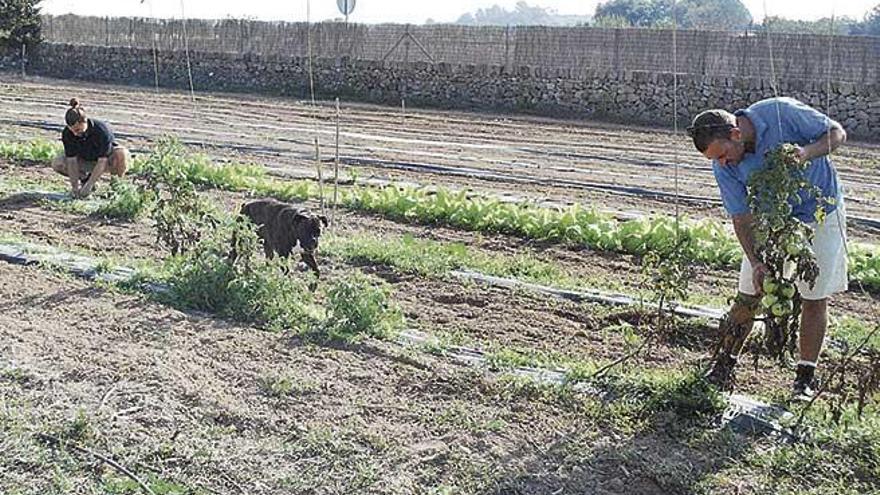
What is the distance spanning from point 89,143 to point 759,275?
6.72 metres

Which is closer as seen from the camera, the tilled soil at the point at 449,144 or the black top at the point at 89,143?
the black top at the point at 89,143

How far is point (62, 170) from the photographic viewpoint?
9.47 meters

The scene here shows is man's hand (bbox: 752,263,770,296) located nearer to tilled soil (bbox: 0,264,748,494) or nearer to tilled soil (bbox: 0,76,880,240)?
tilled soil (bbox: 0,264,748,494)

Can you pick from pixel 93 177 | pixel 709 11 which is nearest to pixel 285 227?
pixel 93 177

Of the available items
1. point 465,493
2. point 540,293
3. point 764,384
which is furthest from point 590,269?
point 465,493

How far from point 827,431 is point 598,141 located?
1191 cm

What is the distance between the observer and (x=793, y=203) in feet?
13.8

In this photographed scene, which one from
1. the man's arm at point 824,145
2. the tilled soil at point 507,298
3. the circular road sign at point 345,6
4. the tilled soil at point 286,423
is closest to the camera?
the tilled soil at point 286,423

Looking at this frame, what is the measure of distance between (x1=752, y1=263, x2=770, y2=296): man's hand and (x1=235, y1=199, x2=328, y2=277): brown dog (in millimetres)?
2774

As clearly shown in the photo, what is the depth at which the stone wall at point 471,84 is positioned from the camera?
61.8ft

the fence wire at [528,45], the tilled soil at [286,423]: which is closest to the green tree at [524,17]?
the fence wire at [528,45]

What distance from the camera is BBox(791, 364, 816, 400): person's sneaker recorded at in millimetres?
4512

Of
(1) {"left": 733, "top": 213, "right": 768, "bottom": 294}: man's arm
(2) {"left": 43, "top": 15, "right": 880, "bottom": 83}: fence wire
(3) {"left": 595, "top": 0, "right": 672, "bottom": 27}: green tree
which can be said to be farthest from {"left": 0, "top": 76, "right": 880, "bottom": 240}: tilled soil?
(3) {"left": 595, "top": 0, "right": 672, "bottom": 27}: green tree

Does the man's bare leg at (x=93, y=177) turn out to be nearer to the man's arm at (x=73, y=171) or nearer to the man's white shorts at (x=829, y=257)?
the man's arm at (x=73, y=171)
